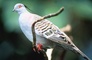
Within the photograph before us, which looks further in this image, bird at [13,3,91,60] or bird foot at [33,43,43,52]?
bird at [13,3,91,60]

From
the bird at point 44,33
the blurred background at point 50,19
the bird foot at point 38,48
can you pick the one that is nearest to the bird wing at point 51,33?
the bird at point 44,33

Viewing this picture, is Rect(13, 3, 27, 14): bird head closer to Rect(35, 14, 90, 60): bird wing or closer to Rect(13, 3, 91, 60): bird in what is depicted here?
Rect(13, 3, 91, 60): bird

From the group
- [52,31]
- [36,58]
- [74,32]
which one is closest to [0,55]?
[36,58]

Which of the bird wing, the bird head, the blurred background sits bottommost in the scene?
the blurred background

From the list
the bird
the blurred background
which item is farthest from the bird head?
the blurred background

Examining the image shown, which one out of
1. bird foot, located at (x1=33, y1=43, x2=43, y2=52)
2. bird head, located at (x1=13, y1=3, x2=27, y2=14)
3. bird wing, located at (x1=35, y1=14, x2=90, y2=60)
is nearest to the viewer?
bird foot, located at (x1=33, y1=43, x2=43, y2=52)

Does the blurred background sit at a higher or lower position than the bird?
lower

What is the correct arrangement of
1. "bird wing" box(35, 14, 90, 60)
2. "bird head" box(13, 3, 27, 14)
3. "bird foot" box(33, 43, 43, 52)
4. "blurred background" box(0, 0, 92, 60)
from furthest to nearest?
"blurred background" box(0, 0, 92, 60), "bird wing" box(35, 14, 90, 60), "bird head" box(13, 3, 27, 14), "bird foot" box(33, 43, 43, 52)
